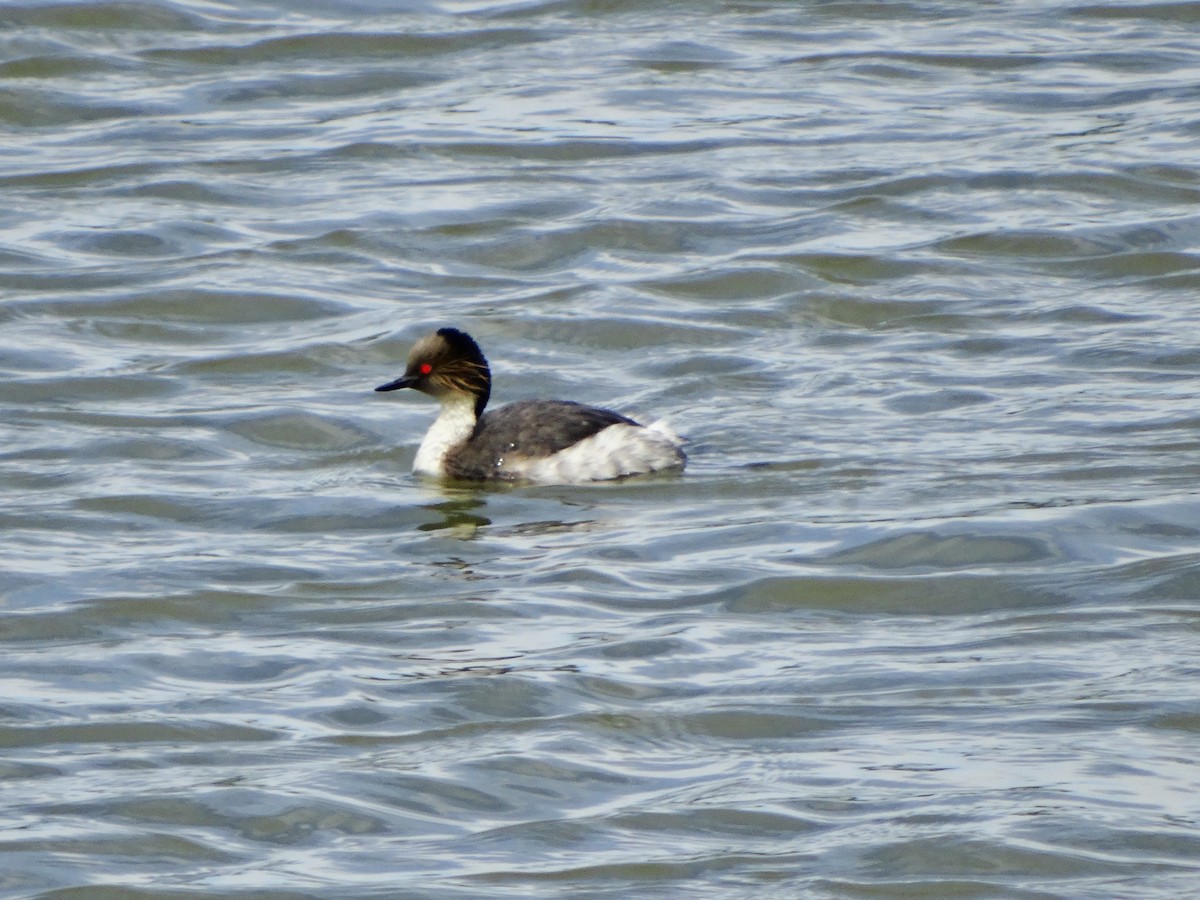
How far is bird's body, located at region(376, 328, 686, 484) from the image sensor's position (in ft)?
35.8

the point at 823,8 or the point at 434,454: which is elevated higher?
the point at 823,8

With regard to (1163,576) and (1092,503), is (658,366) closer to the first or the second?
(1092,503)

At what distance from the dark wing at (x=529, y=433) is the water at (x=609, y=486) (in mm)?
218

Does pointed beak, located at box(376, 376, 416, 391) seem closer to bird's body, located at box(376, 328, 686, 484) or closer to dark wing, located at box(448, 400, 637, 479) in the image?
bird's body, located at box(376, 328, 686, 484)

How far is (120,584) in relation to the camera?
9.29 meters

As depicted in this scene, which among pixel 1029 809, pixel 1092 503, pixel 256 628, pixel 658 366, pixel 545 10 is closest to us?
pixel 1029 809

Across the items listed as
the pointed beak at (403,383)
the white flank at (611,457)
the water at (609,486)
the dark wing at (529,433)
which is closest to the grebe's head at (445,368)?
the pointed beak at (403,383)

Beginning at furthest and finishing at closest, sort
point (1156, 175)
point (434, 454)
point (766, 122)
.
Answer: point (766, 122) < point (1156, 175) < point (434, 454)

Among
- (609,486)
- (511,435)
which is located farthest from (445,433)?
(609,486)

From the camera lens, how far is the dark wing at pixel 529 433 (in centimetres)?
1098

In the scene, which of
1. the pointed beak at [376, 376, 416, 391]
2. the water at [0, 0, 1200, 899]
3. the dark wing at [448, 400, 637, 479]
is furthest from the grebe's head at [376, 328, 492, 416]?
the water at [0, 0, 1200, 899]

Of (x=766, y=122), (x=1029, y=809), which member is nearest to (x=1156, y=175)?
(x=766, y=122)

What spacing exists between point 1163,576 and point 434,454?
11.8ft

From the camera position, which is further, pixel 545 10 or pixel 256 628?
pixel 545 10
